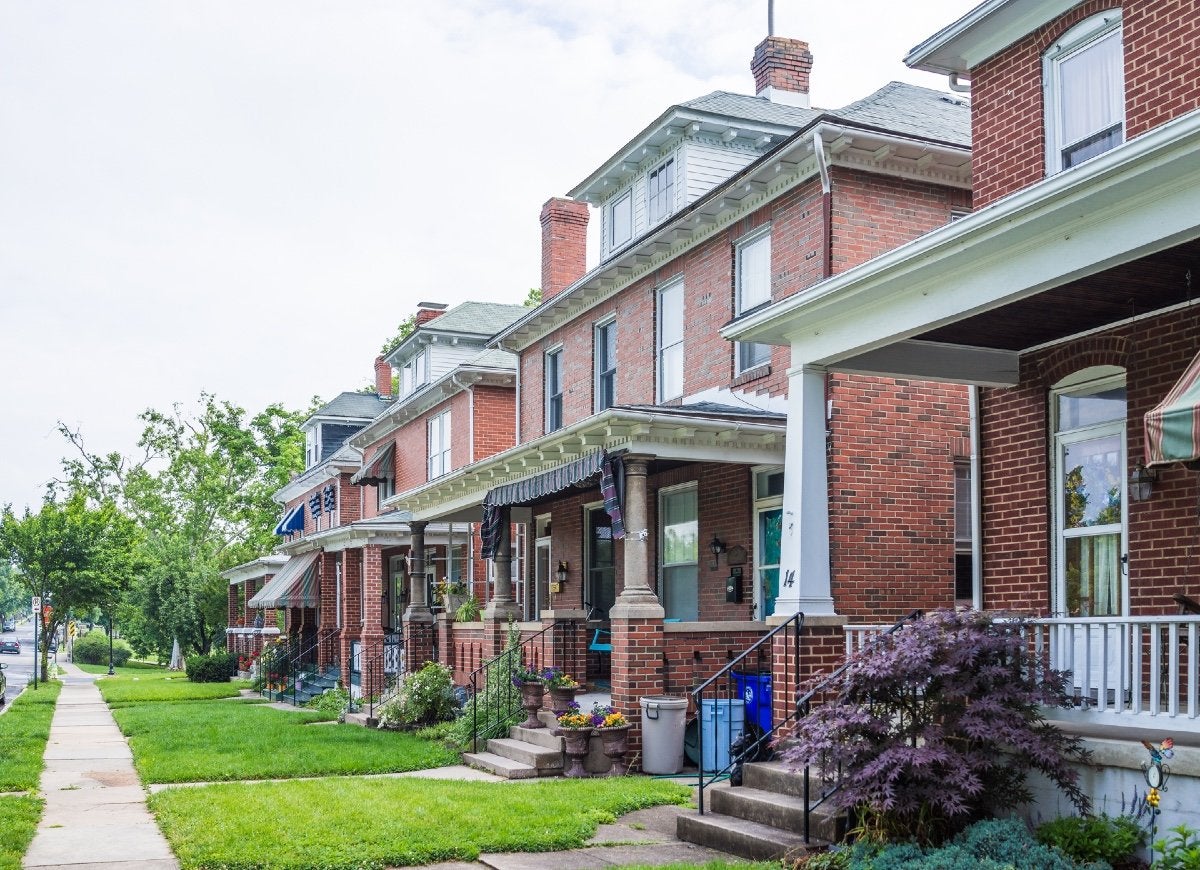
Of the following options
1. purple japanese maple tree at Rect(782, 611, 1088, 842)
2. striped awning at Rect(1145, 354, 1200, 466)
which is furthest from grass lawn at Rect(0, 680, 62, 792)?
striped awning at Rect(1145, 354, 1200, 466)

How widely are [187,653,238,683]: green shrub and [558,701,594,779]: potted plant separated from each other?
2895 centimetres

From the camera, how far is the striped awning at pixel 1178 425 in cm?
716

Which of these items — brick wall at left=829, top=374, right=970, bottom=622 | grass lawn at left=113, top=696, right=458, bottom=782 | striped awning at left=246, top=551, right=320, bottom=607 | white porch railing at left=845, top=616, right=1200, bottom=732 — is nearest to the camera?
white porch railing at left=845, top=616, right=1200, bottom=732

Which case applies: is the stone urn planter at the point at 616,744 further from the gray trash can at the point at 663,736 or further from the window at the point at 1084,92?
the window at the point at 1084,92

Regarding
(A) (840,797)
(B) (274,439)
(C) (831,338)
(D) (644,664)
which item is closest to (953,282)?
(C) (831,338)

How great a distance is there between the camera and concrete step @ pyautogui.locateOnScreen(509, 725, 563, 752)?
1471 centimetres

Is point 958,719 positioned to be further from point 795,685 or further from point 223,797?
point 223,797

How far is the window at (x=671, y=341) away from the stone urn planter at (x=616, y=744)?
5.35 metres

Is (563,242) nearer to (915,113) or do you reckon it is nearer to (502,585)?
(502,585)

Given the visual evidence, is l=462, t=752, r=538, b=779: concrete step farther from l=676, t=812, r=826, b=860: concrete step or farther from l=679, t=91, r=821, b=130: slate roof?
l=679, t=91, r=821, b=130: slate roof

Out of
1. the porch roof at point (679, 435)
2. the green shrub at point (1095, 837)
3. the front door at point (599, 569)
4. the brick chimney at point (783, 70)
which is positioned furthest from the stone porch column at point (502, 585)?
the green shrub at point (1095, 837)

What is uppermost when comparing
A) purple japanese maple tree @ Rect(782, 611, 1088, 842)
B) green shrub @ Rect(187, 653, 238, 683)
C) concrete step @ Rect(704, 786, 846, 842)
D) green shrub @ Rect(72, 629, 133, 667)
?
purple japanese maple tree @ Rect(782, 611, 1088, 842)

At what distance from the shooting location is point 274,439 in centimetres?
6462

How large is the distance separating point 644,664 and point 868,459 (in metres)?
3.43
